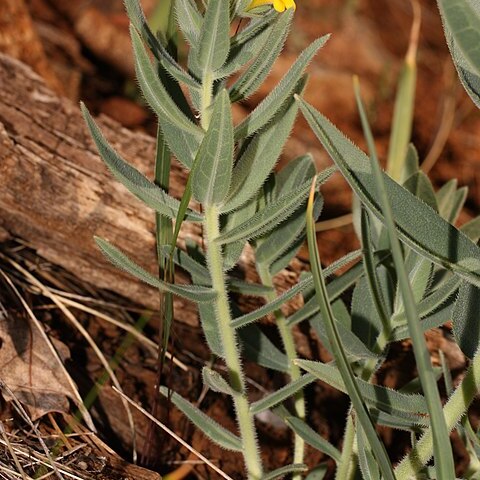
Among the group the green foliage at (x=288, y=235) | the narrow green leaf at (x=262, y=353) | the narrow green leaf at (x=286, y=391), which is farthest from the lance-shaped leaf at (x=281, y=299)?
the narrow green leaf at (x=262, y=353)

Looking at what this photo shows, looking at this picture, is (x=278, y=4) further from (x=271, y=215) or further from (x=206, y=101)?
(x=271, y=215)

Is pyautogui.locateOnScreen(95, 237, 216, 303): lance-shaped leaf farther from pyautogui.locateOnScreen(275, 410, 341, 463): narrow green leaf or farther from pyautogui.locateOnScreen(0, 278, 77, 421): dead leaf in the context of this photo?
pyautogui.locateOnScreen(0, 278, 77, 421): dead leaf

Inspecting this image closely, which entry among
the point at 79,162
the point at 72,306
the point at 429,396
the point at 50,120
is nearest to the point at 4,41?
the point at 50,120

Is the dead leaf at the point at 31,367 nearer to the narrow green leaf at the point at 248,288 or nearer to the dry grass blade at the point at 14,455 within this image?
the dry grass blade at the point at 14,455

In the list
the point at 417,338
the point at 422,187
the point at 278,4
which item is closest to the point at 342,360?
the point at 417,338

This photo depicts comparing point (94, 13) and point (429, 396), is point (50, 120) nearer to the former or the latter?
point (429, 396)
